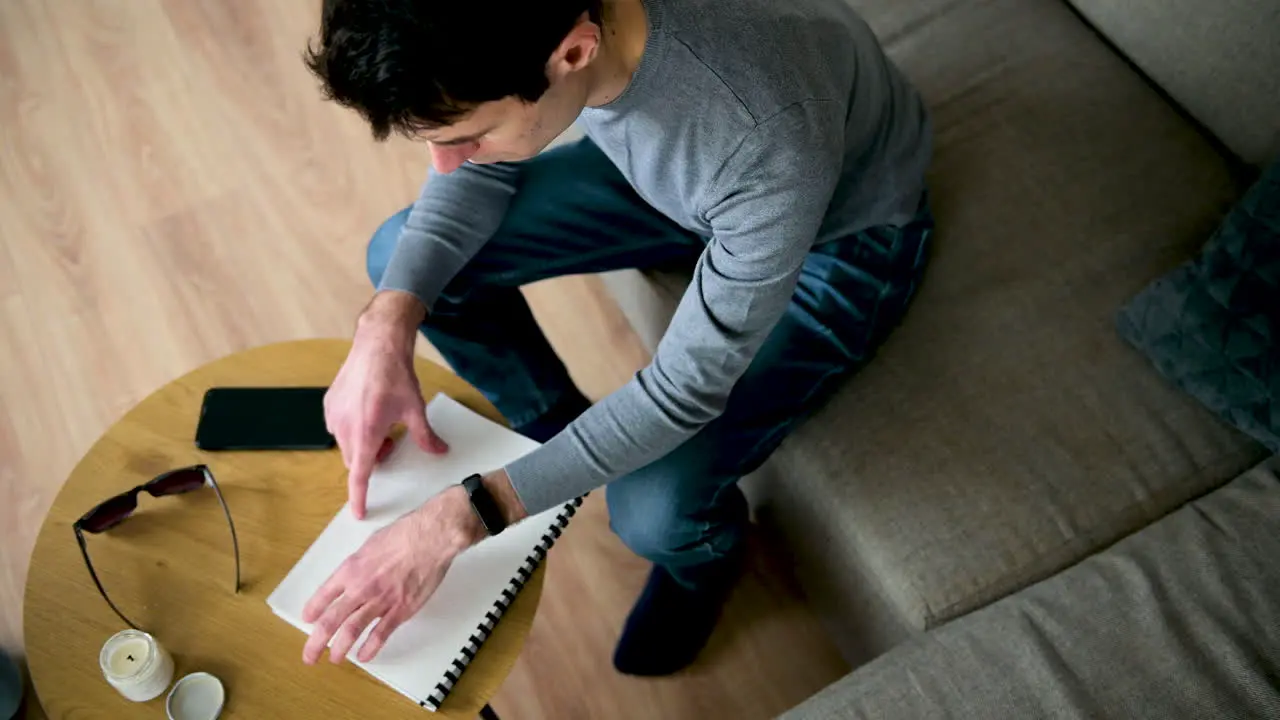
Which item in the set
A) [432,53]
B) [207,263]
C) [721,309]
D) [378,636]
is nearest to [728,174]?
[721,309]

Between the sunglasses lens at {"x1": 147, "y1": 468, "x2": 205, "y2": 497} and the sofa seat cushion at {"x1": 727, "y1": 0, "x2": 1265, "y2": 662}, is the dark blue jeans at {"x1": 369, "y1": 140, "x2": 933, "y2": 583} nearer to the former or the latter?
the sofa seat cushion at {"x1": 727, "y1": 0, "x2": 1265, "y2": 662}

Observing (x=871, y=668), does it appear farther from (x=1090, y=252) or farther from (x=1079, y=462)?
(x=1090, y=252)

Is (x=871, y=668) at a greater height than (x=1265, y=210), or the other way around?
(x=1265, y=210)

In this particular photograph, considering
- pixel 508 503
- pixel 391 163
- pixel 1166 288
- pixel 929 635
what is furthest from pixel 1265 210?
pixel 391 163

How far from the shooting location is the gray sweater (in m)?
0.84

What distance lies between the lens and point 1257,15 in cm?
119

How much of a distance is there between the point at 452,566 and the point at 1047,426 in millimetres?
701

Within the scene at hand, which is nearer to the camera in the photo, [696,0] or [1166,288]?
[696,0]

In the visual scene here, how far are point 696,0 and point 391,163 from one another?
1.14 m

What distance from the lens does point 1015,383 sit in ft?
3.74

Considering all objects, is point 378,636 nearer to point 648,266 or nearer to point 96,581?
point 96,581

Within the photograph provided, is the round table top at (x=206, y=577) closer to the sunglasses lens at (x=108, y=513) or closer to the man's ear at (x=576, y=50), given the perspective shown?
the sunglasses lens at (x=108, y=513)

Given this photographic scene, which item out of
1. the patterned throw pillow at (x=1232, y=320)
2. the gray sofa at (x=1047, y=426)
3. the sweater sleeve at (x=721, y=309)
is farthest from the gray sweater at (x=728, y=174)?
the patterned throw pillow at (x=1232, y=320)

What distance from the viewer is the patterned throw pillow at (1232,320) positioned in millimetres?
1060
